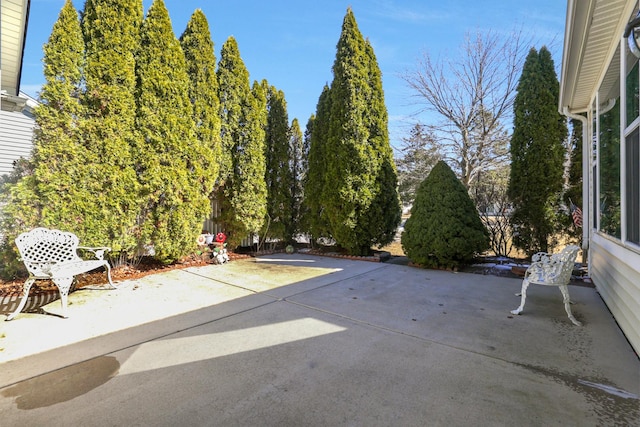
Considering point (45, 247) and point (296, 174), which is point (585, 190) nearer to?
point (296, 174)

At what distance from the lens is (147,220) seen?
5.30m

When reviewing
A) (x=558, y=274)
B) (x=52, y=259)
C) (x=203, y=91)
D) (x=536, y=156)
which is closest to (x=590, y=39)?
(x=558, y=274)

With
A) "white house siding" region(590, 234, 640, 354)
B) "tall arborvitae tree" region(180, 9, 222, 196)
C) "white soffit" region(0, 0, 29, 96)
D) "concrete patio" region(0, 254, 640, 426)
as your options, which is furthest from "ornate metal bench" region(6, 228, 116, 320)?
"white house siding" region(590, 234, 640, 354)

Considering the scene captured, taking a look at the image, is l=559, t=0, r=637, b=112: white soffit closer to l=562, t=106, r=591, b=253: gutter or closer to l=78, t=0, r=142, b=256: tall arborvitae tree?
l=562, t=106, r=591, b=253: gutter

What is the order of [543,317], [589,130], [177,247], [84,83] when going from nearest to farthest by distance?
[543,317] → [84,83] → [589,130] → [177,247]

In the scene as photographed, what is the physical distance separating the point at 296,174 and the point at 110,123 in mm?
4517

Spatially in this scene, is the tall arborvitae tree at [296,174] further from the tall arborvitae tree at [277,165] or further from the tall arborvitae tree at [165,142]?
the tall arborvitae tree at [165,142]

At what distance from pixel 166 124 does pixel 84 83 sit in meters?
1.23

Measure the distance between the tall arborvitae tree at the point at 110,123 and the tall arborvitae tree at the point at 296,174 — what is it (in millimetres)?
3974

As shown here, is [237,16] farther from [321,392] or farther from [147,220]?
[321,392]

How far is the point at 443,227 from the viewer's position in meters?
5.46

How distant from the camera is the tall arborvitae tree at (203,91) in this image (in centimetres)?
604

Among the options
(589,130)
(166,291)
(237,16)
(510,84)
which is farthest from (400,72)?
(166,291)

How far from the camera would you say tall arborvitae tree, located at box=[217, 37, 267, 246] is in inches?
269
